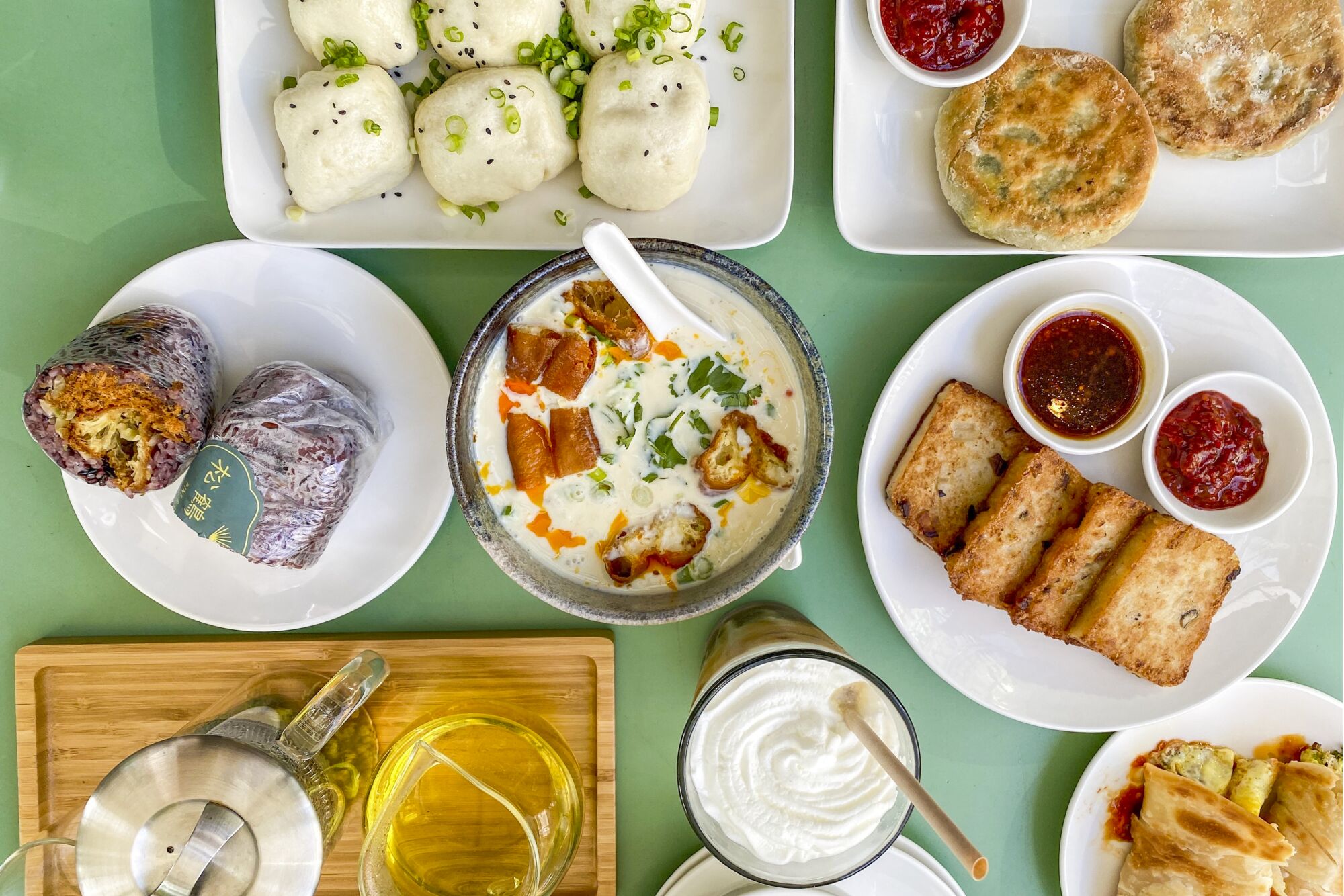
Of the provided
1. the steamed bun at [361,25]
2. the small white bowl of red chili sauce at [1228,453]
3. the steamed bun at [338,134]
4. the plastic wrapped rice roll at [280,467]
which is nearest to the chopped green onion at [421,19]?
the steamed bun at [361,25]

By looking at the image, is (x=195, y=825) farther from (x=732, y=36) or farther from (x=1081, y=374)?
(x=1081, y=374)

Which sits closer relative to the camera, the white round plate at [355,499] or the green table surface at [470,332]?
the white round plate at [355,499]

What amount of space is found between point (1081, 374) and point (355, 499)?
65.9 inches

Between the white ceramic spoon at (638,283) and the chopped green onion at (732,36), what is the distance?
0.58 m

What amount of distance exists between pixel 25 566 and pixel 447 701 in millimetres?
1101

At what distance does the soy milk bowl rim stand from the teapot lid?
2.27 feet

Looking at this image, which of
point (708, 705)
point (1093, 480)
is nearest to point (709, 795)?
point (708, 705)

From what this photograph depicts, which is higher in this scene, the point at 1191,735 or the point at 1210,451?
the point at 1210,451

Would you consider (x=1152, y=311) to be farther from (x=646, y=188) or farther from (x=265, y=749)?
(x=265, y=749)

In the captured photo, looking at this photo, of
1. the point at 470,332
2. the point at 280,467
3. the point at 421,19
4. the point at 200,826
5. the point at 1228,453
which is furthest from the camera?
the point at 470,332

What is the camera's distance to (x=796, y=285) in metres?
2.01

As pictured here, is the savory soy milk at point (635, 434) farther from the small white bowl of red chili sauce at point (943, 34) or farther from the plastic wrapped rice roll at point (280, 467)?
the small white bowl of red chili sauce at point (943, 34)

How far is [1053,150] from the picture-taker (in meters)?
1.84

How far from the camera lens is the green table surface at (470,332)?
6.41ft
